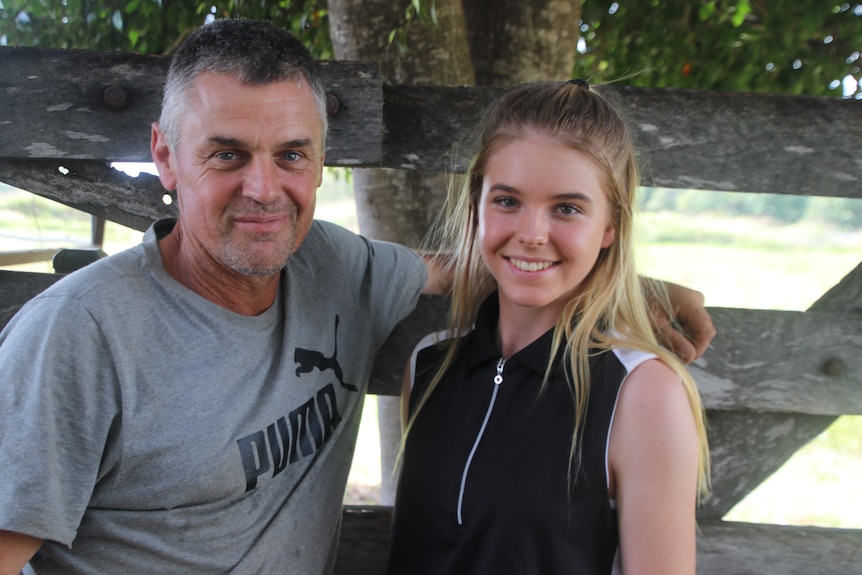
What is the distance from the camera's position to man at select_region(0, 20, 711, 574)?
62.7 inches

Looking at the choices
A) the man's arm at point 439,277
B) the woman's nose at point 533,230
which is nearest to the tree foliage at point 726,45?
the man's arm at point 439,277

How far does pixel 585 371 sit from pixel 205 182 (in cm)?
92

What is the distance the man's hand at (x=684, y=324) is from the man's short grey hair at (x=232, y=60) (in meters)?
1.03

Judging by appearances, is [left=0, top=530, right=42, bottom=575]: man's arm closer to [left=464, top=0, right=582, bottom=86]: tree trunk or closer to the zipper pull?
the zipper pull

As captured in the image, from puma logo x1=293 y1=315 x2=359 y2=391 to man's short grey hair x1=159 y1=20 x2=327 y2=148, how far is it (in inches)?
22.0

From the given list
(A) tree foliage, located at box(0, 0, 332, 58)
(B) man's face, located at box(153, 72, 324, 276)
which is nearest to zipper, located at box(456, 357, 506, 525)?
(B) man's face, located at box(153, 72, 324, 276)

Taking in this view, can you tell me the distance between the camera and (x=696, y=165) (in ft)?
7.04

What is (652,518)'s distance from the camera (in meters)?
1.59

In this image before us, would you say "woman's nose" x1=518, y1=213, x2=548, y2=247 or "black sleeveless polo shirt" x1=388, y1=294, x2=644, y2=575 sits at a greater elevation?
"woman's nose" x1=518, y1=213, x2=548, y2=247

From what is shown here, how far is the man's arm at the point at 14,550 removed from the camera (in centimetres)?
154

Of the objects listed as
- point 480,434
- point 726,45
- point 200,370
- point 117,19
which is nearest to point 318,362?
point 200,370

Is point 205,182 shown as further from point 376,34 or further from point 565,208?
point 376,34

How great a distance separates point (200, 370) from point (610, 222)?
971 mm

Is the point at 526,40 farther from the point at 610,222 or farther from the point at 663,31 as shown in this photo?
the point at 610,222
